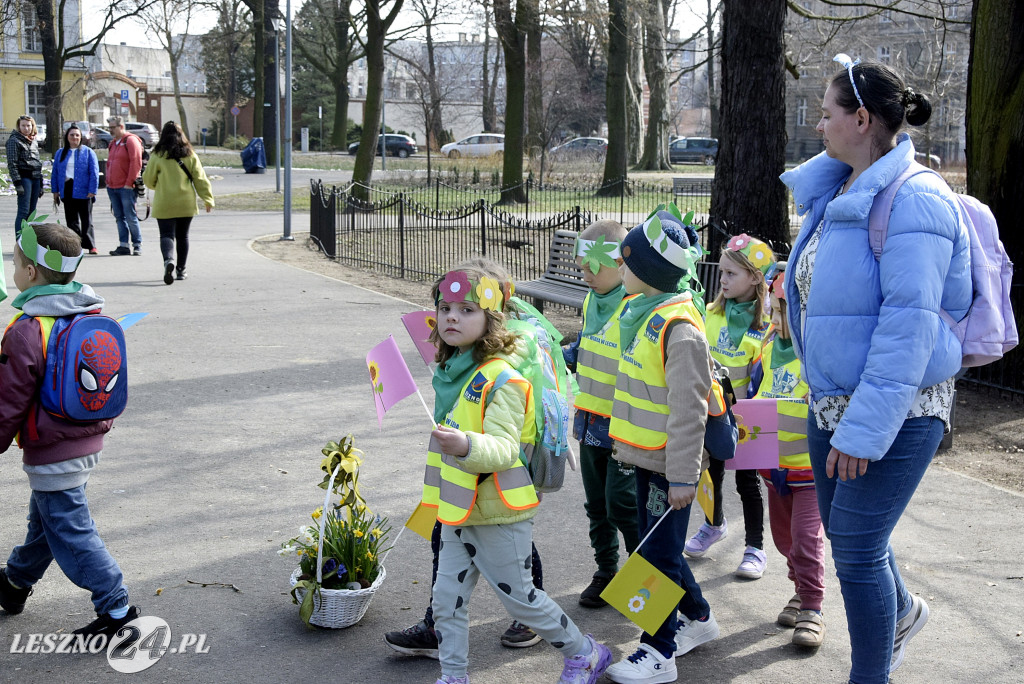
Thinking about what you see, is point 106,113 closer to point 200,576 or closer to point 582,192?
point 582,192

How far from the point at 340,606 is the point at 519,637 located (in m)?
0.68

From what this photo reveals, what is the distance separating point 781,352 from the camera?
13.8 feet

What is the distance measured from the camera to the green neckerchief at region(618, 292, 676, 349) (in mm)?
3586

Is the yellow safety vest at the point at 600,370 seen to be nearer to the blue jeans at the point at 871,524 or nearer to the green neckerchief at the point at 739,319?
the green neckerchief at the point at 739,319

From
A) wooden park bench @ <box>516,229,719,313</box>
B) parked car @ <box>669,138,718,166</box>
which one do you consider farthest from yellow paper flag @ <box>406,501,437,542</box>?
parked car @ <box>669,138,718,166</box>

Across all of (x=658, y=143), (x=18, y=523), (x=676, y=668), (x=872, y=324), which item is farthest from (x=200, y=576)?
(x=658, y=143)

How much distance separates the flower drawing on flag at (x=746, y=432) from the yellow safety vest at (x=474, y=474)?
912 millimetres

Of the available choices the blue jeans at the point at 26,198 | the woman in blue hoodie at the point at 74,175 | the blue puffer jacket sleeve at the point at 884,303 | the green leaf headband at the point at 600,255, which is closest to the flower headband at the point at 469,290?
the blue puffer jacket sleeve at the point at 884,303

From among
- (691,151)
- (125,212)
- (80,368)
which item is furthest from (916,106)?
(691,151)

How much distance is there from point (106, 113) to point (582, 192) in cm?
5689

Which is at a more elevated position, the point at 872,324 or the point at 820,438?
the point at 872,324

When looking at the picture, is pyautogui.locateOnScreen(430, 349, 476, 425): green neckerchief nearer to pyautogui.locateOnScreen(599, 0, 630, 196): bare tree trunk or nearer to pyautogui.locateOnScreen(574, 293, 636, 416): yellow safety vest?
pyautogui.locateOnScreen(574, 293, 636, 416): yellow safety vest

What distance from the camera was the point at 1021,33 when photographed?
7949mm

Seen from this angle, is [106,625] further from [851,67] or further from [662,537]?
[851,67]
